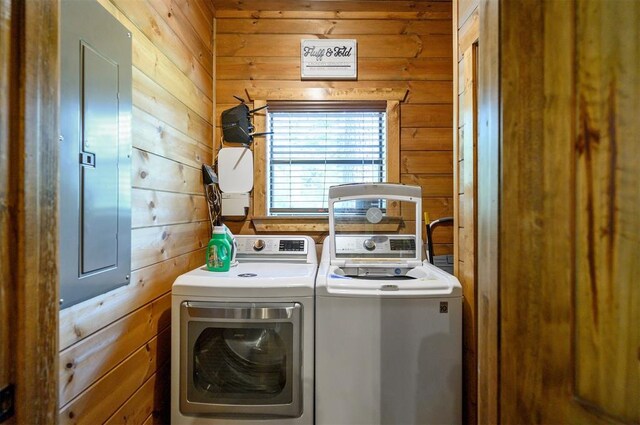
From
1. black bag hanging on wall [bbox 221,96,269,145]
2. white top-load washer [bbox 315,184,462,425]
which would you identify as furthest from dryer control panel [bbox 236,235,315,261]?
black bag hanging on wall [bbox 221,96,269,145]

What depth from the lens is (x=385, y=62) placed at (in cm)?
226

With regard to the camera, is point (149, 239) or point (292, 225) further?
point (292, 225)

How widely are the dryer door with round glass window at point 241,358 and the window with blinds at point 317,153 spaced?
1073 mm

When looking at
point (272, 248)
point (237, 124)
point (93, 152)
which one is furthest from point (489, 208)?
point (237, 124)

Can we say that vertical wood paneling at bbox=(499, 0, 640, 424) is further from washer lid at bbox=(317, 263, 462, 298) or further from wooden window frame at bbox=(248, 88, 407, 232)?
wooden window frame at bbox=(248, 88, 407, 232)

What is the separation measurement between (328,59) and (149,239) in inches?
69.3

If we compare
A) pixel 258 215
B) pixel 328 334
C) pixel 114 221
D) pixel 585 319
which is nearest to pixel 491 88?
pixel 585 319

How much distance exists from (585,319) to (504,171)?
0.29m

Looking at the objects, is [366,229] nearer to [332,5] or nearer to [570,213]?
[570,213]

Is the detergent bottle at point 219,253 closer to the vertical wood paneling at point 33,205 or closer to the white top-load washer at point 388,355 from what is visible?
the white top-load washer at point 388,355

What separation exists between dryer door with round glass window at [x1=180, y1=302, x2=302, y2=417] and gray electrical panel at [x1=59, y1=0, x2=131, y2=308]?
1.34 ft

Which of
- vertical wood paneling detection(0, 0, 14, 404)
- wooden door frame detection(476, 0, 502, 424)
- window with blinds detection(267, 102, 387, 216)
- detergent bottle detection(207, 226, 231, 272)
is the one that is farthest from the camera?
window with blinds detection(267, 102, 387, 216)

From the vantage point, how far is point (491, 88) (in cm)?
61

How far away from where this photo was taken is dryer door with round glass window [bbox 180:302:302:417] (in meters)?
1.35
